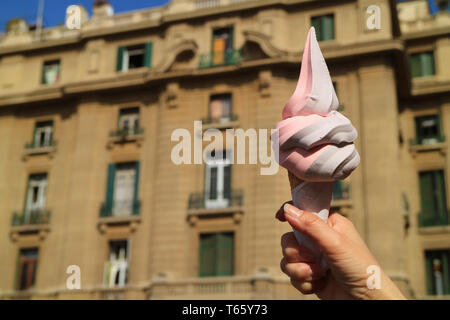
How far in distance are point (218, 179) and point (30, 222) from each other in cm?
944

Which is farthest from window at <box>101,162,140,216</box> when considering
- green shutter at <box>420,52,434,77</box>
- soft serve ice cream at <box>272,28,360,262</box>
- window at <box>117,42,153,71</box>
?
soft serve ice cream at <box>272,28,360,262</box>

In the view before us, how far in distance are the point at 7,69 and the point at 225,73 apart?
12696mm

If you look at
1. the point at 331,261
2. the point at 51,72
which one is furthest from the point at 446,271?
the point at 331,261

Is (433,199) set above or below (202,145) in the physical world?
below

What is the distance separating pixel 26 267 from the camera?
3050 centimetres

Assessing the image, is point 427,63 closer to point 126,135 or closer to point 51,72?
point 126,135

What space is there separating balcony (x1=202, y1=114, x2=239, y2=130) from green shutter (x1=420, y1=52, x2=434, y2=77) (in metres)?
9.93

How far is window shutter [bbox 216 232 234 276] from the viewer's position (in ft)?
88.0

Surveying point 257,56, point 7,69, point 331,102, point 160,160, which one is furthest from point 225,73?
point 331,102

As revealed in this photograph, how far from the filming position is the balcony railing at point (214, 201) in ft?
89.6

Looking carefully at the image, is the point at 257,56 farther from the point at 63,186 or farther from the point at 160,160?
the point at 63,186

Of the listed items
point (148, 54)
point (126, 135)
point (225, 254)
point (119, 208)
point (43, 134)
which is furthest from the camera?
point (43, 134)

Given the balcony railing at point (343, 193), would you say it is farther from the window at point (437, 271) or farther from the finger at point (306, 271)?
the finger at point (306, 271)

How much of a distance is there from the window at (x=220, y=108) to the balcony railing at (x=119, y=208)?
5.07 metres
